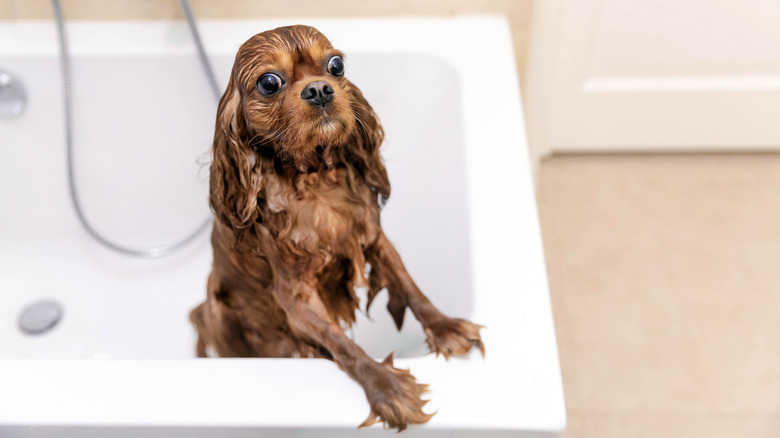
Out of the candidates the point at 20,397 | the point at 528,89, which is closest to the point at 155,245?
the point at 20,397

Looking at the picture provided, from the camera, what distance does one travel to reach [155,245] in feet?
4.45

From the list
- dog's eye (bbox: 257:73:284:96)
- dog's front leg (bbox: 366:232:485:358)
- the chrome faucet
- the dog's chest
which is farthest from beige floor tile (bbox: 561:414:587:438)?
the chrome faucet

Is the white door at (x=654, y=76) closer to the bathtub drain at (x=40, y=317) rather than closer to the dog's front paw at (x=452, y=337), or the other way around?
the dog's front paw at (x=452, y=337)

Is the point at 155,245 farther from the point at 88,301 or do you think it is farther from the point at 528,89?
the point at 528,89

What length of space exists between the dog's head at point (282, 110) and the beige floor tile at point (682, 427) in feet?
3.22

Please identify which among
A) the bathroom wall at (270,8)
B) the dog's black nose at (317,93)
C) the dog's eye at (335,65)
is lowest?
the bathroom wall at (270,8)

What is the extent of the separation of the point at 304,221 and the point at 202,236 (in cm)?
64

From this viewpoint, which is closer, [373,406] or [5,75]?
[373,406]

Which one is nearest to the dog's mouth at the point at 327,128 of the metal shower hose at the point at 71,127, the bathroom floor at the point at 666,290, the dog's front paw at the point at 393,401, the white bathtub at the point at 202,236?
the white bathtub at the point at 202,236

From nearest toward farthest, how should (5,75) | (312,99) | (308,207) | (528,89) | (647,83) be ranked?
(312,99) → (308,207) → (5,75) → (528,89) → (647,83)

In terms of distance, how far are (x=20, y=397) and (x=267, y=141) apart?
16.8 inches

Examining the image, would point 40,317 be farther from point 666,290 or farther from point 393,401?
point 666,290

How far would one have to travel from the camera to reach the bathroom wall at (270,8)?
4.02 ft

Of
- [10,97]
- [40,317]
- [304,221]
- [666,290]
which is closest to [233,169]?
[304,221]
